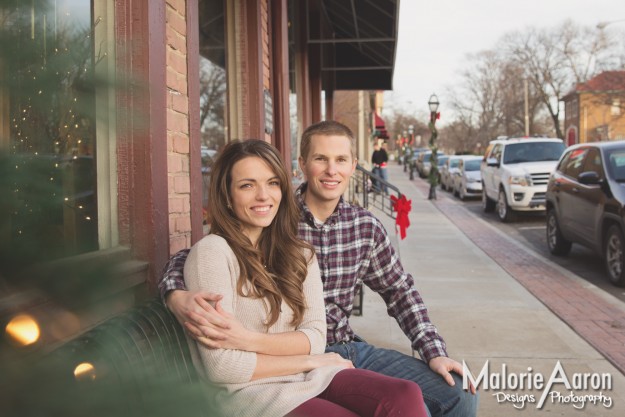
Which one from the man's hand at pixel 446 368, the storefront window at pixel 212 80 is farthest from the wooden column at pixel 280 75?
the man's hand at pixel 446 368

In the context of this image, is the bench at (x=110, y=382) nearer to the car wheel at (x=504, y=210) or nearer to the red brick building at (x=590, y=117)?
the car wheel at (x=504, y=210)

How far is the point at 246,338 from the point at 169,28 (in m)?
1.61

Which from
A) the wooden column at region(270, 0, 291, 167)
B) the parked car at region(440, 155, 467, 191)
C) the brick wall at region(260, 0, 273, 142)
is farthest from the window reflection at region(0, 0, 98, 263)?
the parked car at region(440, 155, 467, 191)

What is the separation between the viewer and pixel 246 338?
2037mm

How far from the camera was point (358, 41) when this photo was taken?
9633 millimetres

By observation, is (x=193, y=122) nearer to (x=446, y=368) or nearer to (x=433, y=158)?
(x=446, y=368)

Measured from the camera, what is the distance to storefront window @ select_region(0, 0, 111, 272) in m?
0.53

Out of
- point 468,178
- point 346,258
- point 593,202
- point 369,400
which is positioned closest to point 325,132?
point 346,258

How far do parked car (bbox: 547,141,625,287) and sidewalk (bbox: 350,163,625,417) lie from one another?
0.48 metres

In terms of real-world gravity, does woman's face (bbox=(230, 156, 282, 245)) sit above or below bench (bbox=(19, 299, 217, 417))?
above

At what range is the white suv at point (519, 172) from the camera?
14.2 m

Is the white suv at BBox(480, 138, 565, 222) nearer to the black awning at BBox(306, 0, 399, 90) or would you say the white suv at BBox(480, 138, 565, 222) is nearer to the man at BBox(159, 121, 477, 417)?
the black awning at BBox(306, 0, 399, 90)

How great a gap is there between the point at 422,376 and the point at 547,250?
29.4 feet

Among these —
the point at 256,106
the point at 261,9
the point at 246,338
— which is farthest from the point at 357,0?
the point at 246,338
